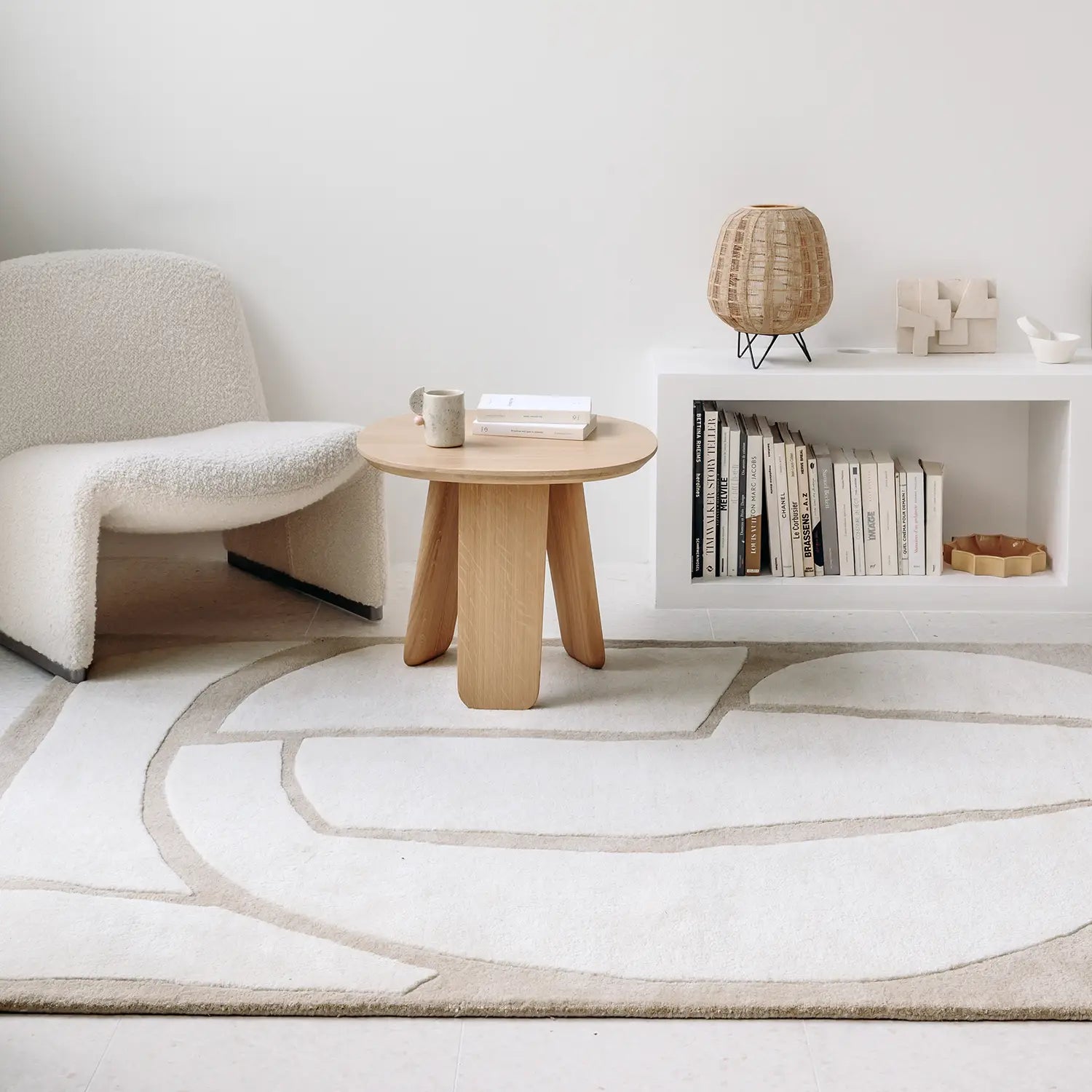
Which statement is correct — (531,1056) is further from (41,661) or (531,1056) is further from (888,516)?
(888,516)

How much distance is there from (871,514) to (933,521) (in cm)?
14

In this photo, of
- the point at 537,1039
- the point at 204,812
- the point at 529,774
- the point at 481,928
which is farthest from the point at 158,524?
the point at 537,1039

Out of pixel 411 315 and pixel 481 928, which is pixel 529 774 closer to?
Result: pixel 481 928

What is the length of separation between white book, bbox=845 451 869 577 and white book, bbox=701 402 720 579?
0.96ft

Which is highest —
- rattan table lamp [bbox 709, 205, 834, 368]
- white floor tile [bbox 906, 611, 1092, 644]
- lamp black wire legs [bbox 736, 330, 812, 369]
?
rattan table lamp [bbox 709, 205, 834, 368]

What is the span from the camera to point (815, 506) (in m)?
2.64

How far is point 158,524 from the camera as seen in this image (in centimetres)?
229

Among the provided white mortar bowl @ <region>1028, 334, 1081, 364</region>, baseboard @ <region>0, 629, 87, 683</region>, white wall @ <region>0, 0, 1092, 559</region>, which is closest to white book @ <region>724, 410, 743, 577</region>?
white wall @ <region>0, 0, 1092, 559</region>

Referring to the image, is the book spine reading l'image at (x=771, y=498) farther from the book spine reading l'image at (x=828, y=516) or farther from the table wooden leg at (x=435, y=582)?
the table wooden leg at (x=435, y=582)

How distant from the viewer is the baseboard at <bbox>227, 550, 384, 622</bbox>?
2.56 meters

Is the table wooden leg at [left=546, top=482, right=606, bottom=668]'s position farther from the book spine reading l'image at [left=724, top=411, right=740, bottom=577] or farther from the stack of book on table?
the book spine reading l'image at [left=724, top=411, right=740, bottom=577]

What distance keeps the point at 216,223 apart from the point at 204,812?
59.5 inches

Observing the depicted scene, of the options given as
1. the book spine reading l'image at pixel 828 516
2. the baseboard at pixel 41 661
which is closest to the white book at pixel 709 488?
the book spine reading l'image at pixel 828 516

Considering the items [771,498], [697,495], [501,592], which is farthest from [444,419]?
[771,498]
